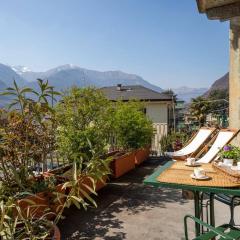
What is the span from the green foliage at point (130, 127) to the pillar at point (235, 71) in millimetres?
3942

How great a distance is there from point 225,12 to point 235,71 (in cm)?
111

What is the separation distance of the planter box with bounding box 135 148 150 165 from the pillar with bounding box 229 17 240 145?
198 inches

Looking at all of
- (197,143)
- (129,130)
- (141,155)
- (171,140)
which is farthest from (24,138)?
(171,140)

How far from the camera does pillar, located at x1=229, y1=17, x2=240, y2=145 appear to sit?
6.01 metres

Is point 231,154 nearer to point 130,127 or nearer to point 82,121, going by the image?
point 82,121

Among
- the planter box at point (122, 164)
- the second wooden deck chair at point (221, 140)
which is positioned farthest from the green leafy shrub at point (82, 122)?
the second wooden deck chair at point (221, 140)

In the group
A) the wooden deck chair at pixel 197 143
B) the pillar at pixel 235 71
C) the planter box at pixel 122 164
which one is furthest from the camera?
the planter box at pixel 122 164

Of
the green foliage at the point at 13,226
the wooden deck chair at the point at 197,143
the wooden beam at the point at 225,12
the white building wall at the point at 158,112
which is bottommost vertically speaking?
the green foliage at the point at 13,226

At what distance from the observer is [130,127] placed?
9.81 metres

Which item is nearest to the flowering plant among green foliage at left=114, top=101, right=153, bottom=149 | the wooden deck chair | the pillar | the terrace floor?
the terrace floor

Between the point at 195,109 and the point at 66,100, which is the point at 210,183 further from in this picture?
the point at 195,109

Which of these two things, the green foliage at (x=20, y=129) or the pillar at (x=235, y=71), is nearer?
the green foliage at (x=20, y=129)

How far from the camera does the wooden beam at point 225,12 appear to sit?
561 centimetres

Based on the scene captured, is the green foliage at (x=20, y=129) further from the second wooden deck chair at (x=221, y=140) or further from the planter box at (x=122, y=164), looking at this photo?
the planter box at (x=122, y=164)
